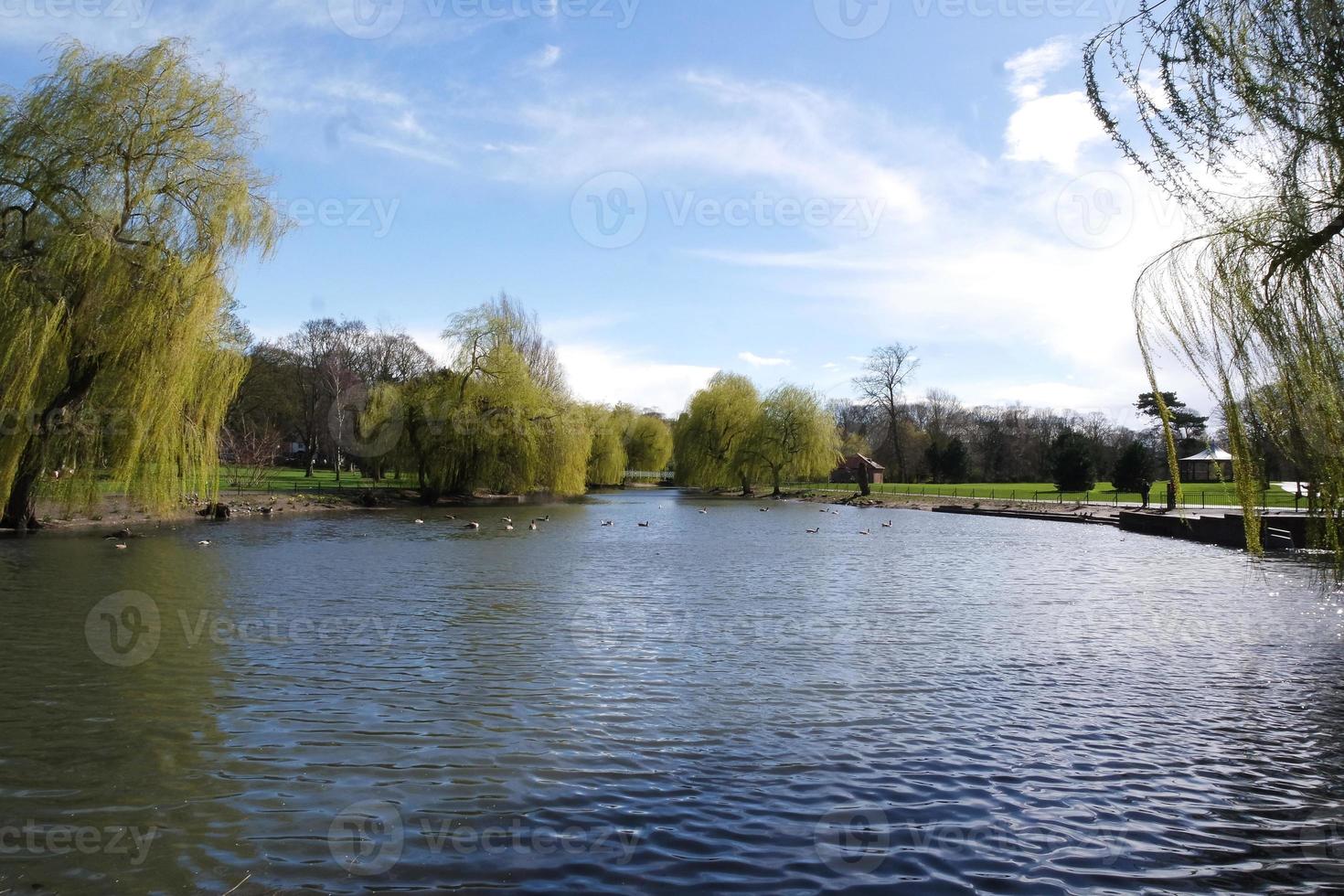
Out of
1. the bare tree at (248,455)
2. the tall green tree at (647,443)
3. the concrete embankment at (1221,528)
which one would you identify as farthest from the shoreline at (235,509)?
the concrete embankment at (1221,528)

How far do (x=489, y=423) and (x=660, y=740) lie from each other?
38.3 metres

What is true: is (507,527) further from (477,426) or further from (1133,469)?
(1133,469)

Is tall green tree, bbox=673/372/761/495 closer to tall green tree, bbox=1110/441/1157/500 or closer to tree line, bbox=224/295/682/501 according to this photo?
tree line, bbox=224/295/682/501

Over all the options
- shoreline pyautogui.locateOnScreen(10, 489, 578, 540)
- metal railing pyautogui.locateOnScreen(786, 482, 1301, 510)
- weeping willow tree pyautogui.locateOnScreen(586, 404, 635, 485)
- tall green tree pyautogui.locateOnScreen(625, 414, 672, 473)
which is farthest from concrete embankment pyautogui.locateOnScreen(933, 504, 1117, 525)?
tall green tree pyautogui.locateOnScreen(625, 414, 672, 473)

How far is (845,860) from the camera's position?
5570mm

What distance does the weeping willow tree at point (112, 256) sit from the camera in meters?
19.0

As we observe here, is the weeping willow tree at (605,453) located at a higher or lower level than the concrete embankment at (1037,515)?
higher

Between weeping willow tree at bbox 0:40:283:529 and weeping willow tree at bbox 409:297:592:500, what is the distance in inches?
899

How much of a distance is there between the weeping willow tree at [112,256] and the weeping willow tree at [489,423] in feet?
74.9

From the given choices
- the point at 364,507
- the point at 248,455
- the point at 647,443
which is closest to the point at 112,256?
the point at 364,507

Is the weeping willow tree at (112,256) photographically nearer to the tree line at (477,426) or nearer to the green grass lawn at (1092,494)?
the tree line at (477,426)

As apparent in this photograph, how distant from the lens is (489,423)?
1764 inches

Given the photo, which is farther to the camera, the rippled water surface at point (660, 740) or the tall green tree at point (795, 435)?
the tall green tree at point (795, 435)

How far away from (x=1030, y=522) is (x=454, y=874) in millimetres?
36567
